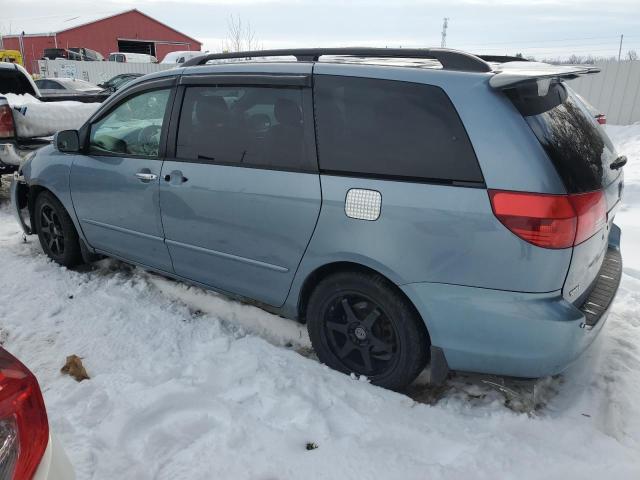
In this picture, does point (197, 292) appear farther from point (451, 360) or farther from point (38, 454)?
point (38, 454)

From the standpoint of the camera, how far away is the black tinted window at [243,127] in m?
2.83

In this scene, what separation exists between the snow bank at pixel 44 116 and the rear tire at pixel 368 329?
5083 millimetres

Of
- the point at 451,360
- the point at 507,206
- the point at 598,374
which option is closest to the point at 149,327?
the point at 451,360

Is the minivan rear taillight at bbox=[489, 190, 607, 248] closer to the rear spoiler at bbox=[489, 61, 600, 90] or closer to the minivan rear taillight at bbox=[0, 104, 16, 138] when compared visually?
the rear spoiler at bbox=[489, 61, 600, 90]

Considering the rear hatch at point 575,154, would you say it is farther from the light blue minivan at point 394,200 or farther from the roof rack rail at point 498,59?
the roof rack rail at point 498,59

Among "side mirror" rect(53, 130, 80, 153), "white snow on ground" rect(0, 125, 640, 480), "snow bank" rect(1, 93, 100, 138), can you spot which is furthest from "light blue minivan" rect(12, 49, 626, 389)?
"snow bank" rect(1, 93, 100, 138)

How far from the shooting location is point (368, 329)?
107 inches

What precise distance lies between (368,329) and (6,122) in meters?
6.16

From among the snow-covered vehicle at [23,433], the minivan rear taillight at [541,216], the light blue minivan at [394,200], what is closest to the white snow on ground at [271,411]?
the light blue minivan at [394,200]

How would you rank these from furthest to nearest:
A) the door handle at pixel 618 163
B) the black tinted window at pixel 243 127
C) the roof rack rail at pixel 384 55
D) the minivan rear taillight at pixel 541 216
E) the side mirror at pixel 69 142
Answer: the side mirror at pixel 69 142
the black tinted window at pixel 243 127
the door handle at pixel 618 163
the roof rack rail at pixel 384 55
the minivan rear taillight at pixel 541 216

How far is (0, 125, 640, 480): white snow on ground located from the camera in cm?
224

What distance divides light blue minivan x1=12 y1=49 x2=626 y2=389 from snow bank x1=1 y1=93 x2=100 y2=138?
4112mm

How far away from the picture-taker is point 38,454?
4.63ft

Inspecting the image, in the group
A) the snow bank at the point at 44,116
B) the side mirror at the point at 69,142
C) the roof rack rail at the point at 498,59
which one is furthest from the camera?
the snow bank at the point at 44,116
